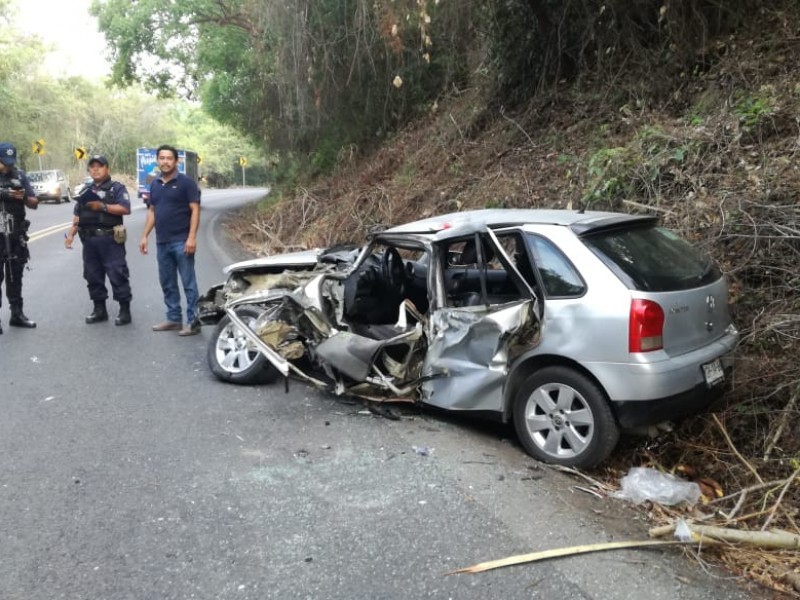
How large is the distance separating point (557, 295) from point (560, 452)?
929mm

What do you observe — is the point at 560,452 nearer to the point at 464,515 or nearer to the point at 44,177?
the point at 464,515

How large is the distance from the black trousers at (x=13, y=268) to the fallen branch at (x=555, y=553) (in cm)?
627

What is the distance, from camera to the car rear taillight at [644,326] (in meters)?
3.66

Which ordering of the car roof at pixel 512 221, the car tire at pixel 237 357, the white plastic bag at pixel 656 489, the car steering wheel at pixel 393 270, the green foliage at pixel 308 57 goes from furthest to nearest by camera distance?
the green foliage at pixel 308 57, the car tire at pixel 237 357, the car steering wheel at pixel 393 270, the car roof at pixel 512 221, the white plastic bag at pixel 656 489

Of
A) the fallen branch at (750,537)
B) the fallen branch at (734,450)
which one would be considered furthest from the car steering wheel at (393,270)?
the fallen branch at (750,537)

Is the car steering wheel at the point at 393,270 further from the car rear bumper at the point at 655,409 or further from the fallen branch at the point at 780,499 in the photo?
the fallen branch at the point at 780,499

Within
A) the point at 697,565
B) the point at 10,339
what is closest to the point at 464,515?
the point at 697,565

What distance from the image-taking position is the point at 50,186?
31953mm

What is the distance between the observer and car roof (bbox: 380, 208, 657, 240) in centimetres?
419

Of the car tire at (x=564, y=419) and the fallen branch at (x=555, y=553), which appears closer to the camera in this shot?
the fallen branch at (x=555, y=553)

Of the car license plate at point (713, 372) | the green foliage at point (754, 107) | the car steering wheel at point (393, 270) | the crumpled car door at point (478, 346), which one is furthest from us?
the green foliage at point (754, 107)

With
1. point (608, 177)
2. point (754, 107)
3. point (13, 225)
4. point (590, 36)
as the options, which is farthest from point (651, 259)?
point (590, 36)

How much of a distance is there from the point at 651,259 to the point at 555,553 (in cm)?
188

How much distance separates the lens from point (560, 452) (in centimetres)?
401
